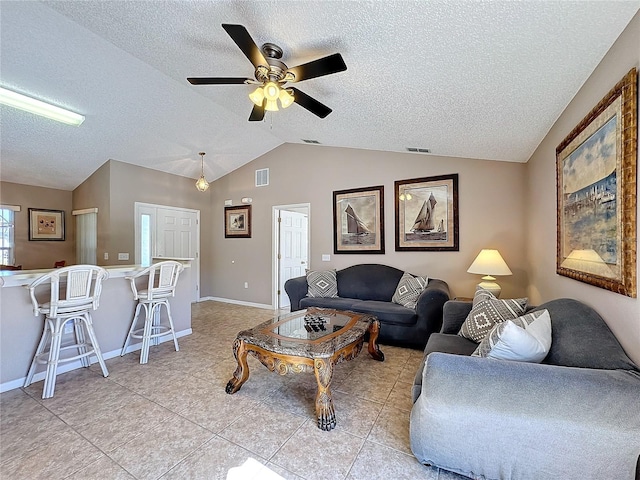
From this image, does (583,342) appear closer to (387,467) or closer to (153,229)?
(387,467)

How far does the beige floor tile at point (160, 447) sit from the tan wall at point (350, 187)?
3.25 m

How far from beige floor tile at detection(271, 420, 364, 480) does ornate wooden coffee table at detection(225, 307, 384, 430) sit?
3.8 inches

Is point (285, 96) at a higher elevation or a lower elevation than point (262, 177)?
lower

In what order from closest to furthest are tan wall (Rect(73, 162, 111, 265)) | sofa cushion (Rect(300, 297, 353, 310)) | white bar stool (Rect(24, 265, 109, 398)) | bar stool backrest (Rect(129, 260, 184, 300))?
white bar stool (Rect(24, 265, 109, 398)), bar stool backrest (Rect(129, 260, 184, 300)), sofa cushion (Rect(300, 297, 353, 310)), tan wall (Rect(73, 162, 111, 265))

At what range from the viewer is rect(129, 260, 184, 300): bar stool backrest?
306 centimetres

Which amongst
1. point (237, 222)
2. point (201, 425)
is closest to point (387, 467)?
point (201, 425)

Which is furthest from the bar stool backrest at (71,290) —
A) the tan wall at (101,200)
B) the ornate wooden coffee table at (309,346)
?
the tan wall at (101,200)

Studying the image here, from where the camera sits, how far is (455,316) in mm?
2598

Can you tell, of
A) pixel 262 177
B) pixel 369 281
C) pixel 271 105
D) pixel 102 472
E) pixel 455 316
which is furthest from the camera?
pixel 262 177

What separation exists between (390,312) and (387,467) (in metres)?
1.94

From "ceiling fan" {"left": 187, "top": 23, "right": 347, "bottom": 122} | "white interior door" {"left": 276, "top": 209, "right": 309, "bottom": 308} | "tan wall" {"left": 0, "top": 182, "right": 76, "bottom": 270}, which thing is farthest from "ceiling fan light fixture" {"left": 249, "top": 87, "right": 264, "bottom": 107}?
"tan wall" {"left": 0, "top": 182, "right": 76, "bottom": 270}

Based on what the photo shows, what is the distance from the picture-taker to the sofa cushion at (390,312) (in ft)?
10.8

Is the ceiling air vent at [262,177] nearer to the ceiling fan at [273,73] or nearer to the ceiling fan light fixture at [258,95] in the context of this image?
the ceiling fan at [273,73]

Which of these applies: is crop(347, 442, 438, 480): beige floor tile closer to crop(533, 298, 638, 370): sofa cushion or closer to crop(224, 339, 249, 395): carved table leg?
crop(533, 298, 638, 370): sofa cushion
